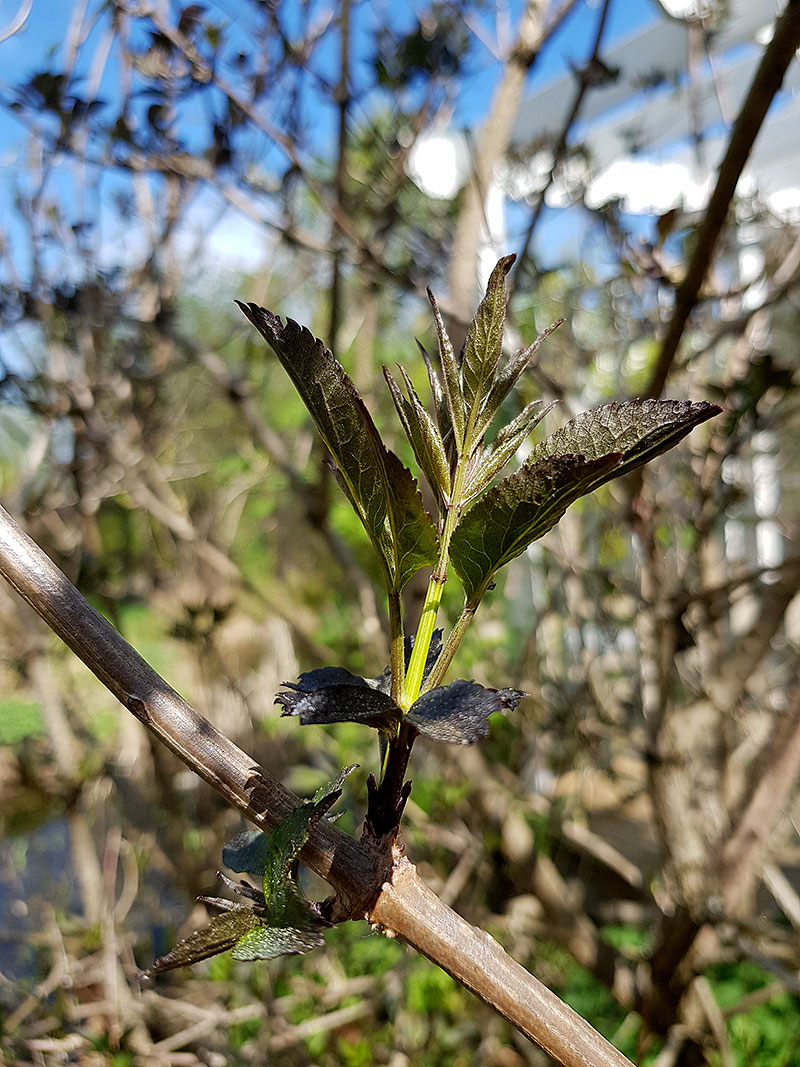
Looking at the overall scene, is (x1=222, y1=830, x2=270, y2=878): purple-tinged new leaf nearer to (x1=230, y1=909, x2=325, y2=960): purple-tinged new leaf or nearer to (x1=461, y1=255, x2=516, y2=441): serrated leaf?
(x1=230, y1=909, x2=325, y2=960): purple-tinged new leaf

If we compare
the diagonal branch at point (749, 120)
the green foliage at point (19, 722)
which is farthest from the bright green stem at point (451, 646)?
the green foliage at point (19, 722)

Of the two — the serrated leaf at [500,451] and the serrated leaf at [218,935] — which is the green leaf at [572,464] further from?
the serrated leaf at [218,935]

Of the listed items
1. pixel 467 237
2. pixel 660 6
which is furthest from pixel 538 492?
pixel 660 6

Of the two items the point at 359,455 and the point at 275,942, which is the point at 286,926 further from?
the point at 359,455

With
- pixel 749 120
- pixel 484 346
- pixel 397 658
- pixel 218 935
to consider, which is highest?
pixel 749 120

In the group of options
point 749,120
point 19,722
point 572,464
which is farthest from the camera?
point 19,722

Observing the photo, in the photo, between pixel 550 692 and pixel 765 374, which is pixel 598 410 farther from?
pixel 550 692

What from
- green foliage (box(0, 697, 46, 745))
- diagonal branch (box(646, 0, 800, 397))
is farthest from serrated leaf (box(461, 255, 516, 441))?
green foliage (box(0, 697, 46, 745))

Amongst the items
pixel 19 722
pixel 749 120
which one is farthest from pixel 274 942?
pixel 19 722
